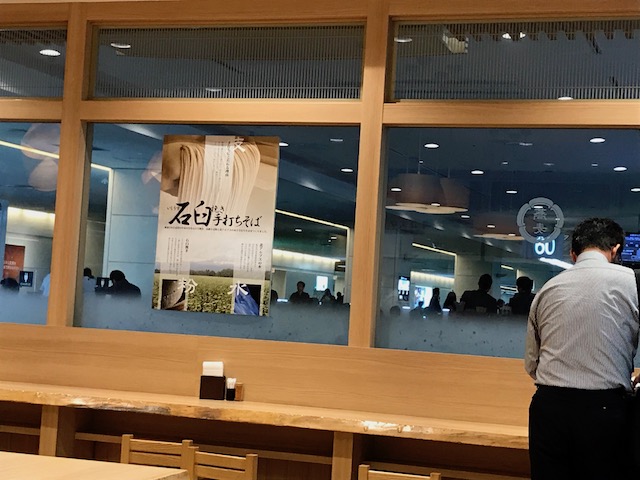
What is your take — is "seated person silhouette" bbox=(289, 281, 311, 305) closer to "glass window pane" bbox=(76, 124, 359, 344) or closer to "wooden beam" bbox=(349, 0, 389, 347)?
"glass window pane" bbox=(76, 124, 359, 344)

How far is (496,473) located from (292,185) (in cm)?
171

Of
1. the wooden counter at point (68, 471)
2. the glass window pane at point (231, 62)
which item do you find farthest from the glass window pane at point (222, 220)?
the wooden counter at point (68, 471)

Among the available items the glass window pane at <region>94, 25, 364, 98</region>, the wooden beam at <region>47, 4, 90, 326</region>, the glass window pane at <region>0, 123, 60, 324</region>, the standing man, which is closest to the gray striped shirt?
the standing man

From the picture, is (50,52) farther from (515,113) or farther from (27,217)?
(515,113)

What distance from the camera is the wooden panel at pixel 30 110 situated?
5.41m

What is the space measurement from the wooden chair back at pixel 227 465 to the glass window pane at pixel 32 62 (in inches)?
95.9

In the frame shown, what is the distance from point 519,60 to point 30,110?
8.40 ft

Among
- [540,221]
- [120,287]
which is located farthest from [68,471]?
[540,221]

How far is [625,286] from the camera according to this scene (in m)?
3.82

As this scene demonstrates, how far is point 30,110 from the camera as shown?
5465mm

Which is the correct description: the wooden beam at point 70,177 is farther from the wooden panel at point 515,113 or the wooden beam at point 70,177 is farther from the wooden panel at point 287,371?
the wooden panel at point 515,113

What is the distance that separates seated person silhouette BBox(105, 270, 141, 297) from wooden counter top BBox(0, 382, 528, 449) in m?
0.53

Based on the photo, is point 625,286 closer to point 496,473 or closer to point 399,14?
point 496,473

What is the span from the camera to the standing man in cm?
370
